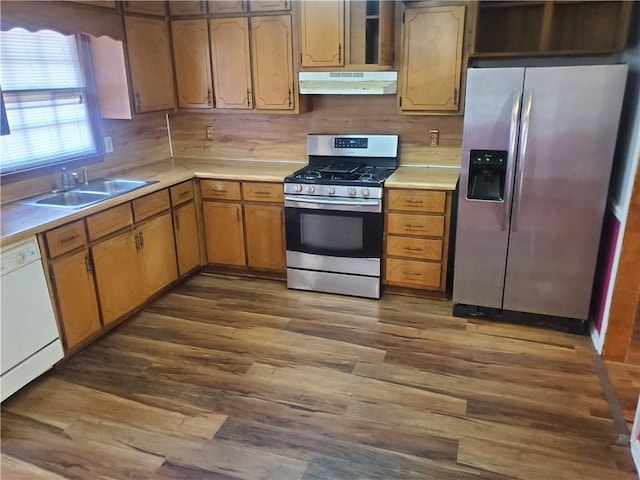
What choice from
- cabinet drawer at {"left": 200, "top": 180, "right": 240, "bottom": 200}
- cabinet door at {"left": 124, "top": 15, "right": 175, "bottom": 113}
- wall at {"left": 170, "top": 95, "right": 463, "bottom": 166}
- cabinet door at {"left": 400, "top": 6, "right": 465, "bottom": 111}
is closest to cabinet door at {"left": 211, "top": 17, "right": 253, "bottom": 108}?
wall at {"left": 170, "top": 95, "right": 463, "bottom": 166}

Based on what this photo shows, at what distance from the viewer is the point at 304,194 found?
3607mm

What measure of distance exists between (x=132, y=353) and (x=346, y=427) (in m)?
1.47

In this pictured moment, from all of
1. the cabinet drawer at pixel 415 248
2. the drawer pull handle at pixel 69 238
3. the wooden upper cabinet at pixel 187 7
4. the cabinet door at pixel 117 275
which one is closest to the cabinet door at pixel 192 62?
the wooden upper cabinet at pixel 187 7

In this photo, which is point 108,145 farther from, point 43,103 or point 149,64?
point 149,64

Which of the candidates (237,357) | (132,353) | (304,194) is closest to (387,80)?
(304,194)

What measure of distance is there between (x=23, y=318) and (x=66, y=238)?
48cm

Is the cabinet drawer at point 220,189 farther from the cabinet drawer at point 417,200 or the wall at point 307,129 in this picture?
the cabinet drawer at point 417,200

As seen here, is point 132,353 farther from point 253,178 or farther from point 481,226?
point 481,226

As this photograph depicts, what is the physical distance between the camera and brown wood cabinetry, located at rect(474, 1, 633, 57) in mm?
3096

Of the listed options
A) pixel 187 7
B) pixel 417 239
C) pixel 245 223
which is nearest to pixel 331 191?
pixel 417 239

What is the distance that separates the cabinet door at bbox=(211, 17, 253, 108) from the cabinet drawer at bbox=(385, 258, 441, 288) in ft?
5.63

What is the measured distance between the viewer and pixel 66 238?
9.04ft

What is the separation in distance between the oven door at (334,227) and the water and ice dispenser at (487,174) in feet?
2.18

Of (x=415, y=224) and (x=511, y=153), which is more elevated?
(x=511, y=153)
